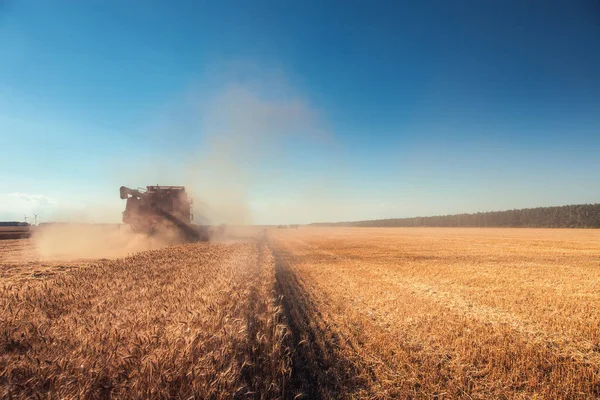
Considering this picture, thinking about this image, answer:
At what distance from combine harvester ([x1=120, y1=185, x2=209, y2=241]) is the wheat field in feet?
34.5

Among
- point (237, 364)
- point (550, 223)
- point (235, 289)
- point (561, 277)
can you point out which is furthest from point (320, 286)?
point (550, 223)

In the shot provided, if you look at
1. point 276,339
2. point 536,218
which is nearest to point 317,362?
point 276,339

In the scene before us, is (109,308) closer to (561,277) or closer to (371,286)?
(371,286)

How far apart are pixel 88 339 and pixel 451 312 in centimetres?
760

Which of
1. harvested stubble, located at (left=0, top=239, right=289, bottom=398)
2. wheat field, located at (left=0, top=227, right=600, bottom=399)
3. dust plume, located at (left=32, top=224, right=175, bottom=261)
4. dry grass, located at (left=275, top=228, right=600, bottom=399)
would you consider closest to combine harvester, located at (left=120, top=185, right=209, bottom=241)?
dust plume, located at (left=32, top=224, right=175, bottom=261)

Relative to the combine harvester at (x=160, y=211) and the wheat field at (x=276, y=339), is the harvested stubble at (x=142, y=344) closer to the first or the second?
the wheat field at (x=276, y=339)

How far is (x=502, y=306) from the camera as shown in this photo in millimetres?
7738

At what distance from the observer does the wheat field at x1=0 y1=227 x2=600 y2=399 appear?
2.47 m

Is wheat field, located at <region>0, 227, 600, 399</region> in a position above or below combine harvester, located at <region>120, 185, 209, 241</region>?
below

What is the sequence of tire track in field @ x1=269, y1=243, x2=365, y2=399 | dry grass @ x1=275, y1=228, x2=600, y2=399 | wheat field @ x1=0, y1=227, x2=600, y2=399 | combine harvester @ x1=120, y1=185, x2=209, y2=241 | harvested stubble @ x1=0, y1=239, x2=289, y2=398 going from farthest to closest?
combine harvester @ x1=120, y1=185, x2=209, y2=241, dry grass @ x1=275, y1=228, x2=600, y2=399, tire track in field @ x1=269, y1=243, x2=365, y2=399, wheat field @ x1=0, y1=227, x2=600, y2=399, harvested stubble @ x1=0, y1=239, x2=289, y2=398

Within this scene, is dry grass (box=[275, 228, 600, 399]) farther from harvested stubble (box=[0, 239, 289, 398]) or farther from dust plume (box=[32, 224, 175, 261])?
dust plume (box=[32, 224, 175, 261])

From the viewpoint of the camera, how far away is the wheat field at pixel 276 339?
247cm

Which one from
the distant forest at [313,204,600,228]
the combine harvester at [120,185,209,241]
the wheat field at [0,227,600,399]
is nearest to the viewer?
the wheat field at [0,227,600,399]

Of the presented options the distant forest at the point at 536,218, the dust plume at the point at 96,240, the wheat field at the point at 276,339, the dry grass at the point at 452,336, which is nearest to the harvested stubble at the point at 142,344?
the wheat field at the point at 276,339
